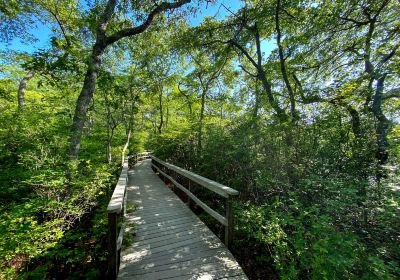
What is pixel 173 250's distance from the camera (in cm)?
297

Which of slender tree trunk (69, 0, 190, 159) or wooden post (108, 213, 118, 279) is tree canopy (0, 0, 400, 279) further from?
wooden post (108, 213, 118, 279)

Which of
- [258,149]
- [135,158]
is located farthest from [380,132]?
[135,158]

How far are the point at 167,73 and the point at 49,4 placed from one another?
7782 mm

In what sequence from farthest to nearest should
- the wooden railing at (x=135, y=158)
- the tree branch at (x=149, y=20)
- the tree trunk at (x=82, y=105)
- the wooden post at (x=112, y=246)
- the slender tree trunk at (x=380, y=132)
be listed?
the wooden railing at (x=135, y=158)
the tree branch at (x=149, y=20)
the tree trunk at (x=82, y=105)
the slender tree trunk at (x=380, y=132)
the wooden post at (x=112, y=246)

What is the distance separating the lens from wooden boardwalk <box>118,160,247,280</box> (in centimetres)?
247

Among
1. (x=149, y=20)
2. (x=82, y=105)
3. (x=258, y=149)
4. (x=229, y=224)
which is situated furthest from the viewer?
(x=149, y=20)

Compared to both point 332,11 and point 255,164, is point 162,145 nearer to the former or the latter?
point 255,164

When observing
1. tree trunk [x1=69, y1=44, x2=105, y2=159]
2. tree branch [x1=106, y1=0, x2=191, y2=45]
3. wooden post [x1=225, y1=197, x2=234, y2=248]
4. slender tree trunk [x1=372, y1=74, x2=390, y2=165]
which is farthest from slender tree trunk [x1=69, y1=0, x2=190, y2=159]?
slender tree trunk [x1=372, y1=74, x2=390, y2=165]

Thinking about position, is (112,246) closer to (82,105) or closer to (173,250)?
(173,250)

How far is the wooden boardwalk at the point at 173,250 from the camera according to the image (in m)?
2.47

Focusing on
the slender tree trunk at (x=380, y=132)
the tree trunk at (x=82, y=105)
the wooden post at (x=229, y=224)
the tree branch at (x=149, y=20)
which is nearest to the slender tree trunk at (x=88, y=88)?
the tree trunk at (x=82, y=105)

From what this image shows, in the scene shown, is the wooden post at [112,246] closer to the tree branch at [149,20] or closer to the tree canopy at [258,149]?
the tree canopy at [258,149]

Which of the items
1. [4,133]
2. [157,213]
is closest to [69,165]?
[157,213]

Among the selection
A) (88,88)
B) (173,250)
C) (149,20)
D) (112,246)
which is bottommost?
(173,250)
